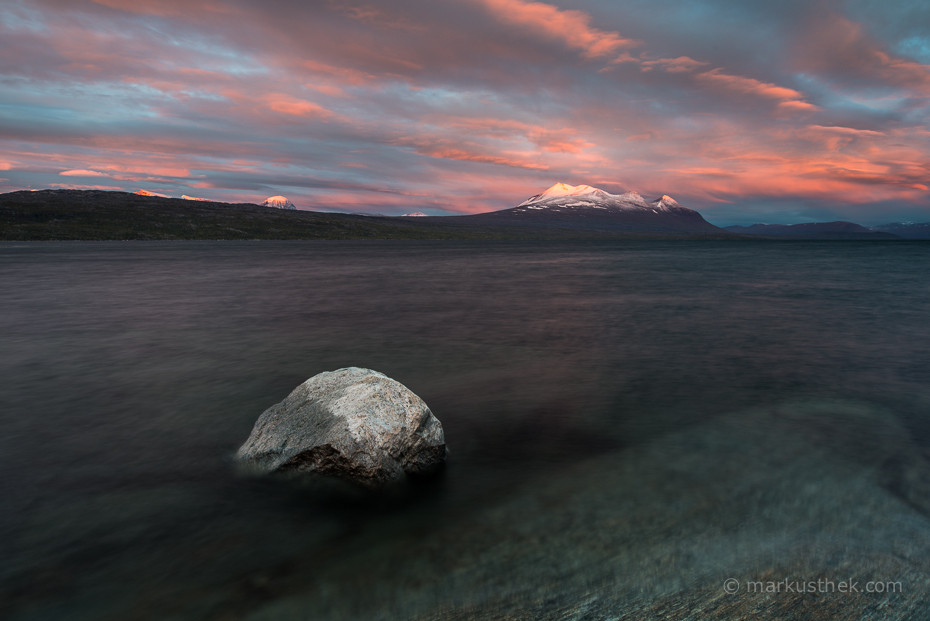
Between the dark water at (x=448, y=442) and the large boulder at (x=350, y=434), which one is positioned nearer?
the dark water at (x=448, y=442)

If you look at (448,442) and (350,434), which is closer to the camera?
(350,434)

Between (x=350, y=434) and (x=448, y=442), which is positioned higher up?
(x=350, y=434)

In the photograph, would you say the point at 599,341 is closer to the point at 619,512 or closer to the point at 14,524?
the point at 619,512

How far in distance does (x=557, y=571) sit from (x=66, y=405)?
44.0ft

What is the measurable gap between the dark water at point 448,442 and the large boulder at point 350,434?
0.51 metres

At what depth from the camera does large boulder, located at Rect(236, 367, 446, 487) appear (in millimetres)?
8484

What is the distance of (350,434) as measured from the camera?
8477 mm

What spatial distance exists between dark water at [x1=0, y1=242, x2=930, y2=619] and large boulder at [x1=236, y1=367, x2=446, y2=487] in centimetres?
51

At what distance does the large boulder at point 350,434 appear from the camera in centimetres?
848

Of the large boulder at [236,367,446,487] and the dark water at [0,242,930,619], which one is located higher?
the large boulder at [236,367,446,487]

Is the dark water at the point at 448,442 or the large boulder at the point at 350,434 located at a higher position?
the large boulder at the point at 350,434

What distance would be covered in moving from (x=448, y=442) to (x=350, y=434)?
9.33 feet

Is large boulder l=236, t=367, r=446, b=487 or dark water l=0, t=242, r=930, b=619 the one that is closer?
dark water l=0, t=242, r=930, b=619

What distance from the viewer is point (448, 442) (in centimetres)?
1070
